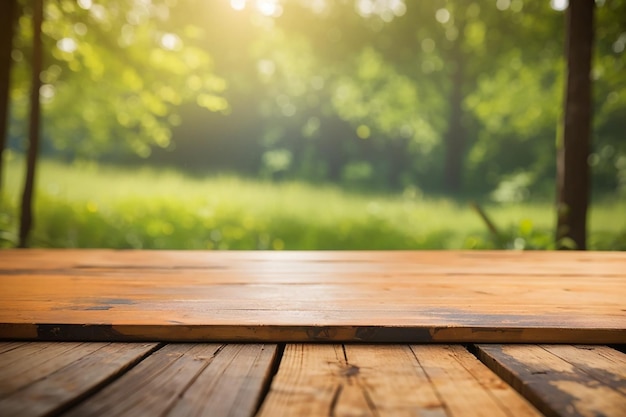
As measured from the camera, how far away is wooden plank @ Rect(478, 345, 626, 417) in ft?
2.79

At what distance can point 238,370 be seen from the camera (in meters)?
1.00

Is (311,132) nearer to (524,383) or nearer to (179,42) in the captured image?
(179,42)

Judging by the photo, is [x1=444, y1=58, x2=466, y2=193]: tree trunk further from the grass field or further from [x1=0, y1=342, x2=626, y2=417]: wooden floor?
[x1=0, y1=342, x2=626, y2=417]: wooden floor

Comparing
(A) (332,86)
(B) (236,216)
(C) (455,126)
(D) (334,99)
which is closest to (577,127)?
(B) (236,216)

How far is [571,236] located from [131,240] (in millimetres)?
4389

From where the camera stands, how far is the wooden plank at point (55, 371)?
0.85m

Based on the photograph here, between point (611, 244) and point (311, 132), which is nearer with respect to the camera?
point (611, 244)

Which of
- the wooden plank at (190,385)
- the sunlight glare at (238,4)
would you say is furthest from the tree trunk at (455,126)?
the wooden plank at (190,385)

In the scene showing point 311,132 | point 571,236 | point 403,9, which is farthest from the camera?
point 311,132

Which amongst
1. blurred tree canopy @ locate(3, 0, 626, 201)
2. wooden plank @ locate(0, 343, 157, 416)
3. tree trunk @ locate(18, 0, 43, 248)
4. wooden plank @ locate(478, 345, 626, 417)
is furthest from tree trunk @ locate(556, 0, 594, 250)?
tree trunk @ locate(18, 0, 43, 248)

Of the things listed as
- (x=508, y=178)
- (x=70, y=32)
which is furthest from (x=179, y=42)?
(x=508, y=178)

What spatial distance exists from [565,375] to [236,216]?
623 centimetres

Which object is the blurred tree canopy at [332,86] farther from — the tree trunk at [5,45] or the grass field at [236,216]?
the grass field at [236,216]

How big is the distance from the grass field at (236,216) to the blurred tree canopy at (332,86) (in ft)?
4.11
